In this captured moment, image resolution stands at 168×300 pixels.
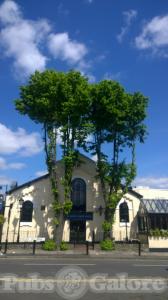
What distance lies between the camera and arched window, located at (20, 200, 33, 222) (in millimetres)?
29266

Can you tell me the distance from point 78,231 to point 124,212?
16.9 ft

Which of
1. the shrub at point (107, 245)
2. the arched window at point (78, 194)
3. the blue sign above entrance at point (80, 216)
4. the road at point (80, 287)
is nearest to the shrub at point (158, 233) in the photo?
the shrub at point (107, 245)

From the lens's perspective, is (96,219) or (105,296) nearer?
(105,296)

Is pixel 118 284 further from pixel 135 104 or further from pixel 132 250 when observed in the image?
pixel 135 104

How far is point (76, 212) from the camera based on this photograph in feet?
96.6

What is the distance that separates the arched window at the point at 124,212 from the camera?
30.0 meters

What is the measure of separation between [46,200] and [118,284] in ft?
69.8

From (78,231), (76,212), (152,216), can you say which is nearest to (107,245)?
(78,231)

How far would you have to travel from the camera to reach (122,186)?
96.2 ft

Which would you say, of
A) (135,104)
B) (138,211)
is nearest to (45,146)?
(135,104)

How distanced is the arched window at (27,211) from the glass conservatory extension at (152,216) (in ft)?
36.2

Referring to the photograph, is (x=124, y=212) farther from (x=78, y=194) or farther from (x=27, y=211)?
(x=27, y=211)

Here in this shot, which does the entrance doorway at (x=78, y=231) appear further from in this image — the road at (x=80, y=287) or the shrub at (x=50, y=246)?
the road at (x=80, y=287)

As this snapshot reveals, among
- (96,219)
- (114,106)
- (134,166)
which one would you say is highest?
(114,106)
